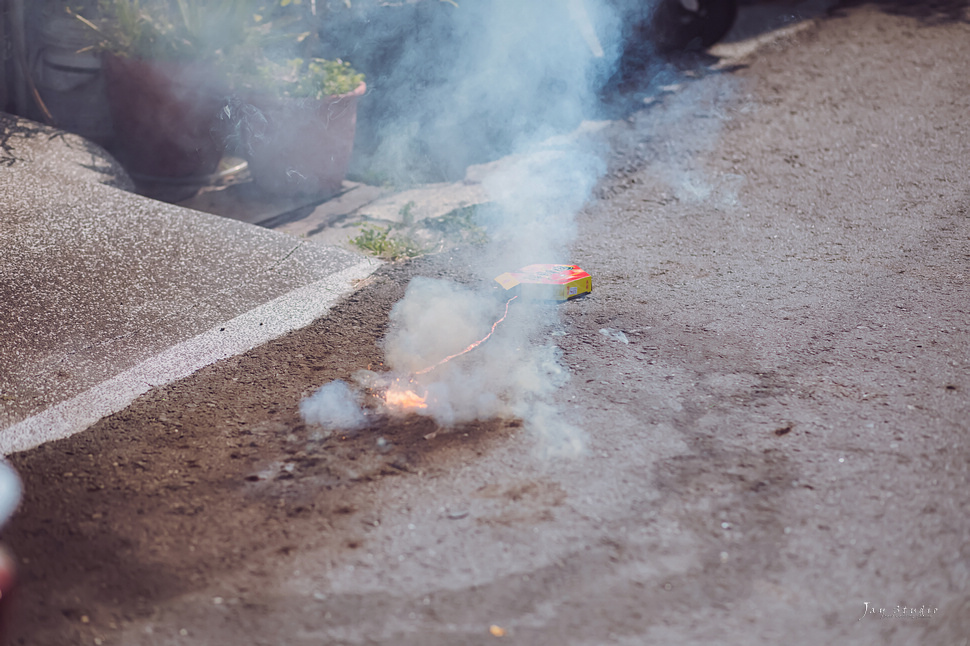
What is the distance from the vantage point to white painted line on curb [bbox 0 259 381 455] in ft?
7.91

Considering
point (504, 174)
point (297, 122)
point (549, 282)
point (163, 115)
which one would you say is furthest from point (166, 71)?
point (549, 282)

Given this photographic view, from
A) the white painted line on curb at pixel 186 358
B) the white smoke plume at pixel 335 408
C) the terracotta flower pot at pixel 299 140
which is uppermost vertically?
the terracotta flower pot at pixel 299 140

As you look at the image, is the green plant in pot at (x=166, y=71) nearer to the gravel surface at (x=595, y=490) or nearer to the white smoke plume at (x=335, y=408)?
the gravel surface at (x=595, y=490)

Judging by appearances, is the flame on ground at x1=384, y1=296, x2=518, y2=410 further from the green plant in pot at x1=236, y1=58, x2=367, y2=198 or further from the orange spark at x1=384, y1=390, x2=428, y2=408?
the green plant in pot at x1=236, y1=58, x2=367, y2=198

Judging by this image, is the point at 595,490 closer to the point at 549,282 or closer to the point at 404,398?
the point at 404,398

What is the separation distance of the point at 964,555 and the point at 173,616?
6.87ft

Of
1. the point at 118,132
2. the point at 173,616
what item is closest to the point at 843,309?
the point at 173,616

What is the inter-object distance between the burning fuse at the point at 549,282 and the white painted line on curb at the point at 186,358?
31.8 inches

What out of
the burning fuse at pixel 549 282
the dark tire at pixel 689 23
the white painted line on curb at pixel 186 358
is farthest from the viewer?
the dark tire at pixel 689 23

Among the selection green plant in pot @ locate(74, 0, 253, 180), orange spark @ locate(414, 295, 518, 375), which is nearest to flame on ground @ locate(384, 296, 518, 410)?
orange spark @ locate(414, 295, 518, 375)

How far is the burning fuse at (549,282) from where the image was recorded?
335 centimetres

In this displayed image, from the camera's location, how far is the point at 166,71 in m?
4.70

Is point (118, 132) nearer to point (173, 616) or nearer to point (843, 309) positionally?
point (173, 616)

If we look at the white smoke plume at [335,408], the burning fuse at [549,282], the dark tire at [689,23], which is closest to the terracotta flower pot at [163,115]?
the burning fuse at [549,282]
